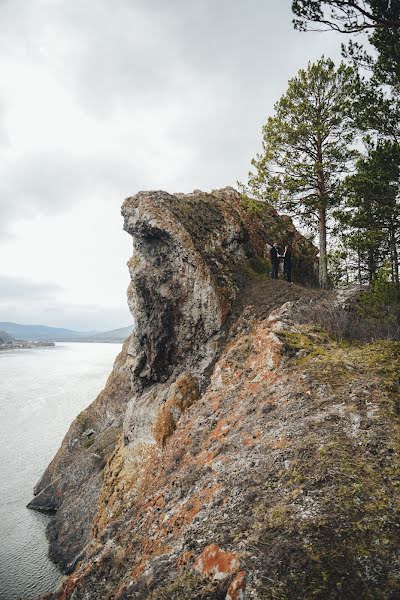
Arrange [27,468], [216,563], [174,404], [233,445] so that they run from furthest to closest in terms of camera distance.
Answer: [27,468]
[174,404]
[233,445]
[216,563]

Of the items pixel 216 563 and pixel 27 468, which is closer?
pixel 216 563

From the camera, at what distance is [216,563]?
221 inches

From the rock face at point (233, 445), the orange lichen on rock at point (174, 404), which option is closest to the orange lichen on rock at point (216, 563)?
the rock face at point (233, 445)

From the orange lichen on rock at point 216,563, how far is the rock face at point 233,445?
0.9 inches

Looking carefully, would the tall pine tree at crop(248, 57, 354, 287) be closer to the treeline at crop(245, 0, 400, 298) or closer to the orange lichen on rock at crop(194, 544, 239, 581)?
the treeline at crop(245, 0, 400, 298)

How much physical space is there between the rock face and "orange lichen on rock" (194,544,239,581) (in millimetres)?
23

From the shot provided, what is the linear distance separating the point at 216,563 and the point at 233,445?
339 centimetres

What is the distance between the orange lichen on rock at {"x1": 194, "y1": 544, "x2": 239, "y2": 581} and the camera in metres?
5.35

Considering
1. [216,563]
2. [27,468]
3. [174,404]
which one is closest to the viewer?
[216,563]

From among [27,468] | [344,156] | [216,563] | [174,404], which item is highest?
[344,156]

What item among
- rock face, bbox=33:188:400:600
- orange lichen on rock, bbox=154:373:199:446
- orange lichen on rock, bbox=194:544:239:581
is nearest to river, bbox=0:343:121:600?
rock face, bbox=33:188:400:600

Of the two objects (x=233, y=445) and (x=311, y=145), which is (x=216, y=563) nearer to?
(x=233, y=445)

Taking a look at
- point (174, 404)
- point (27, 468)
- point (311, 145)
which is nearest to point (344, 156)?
point (311, 145)

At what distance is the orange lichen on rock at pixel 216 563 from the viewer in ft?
17.6
